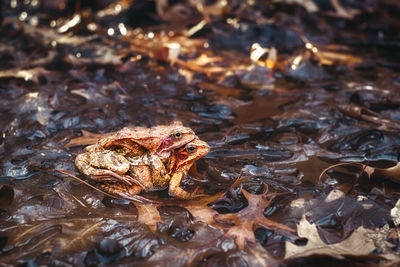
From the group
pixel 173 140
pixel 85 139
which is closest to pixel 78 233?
pixel 173 140

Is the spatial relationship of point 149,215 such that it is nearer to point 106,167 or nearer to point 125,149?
point 106,167

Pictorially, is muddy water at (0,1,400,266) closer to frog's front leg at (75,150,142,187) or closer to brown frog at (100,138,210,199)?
brown frog at (100,138,210,199)

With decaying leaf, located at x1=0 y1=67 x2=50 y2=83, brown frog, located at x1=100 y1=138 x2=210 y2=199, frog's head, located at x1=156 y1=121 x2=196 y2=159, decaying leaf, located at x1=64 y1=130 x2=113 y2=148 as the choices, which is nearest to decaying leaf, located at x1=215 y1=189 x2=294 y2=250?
brown frog, located at x1=100 y1=138 x2=210 y2=199

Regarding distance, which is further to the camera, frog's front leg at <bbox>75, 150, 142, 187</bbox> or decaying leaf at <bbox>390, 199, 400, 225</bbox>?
frog's front leg at <bbox>75, 150, 142, 187</bbox>

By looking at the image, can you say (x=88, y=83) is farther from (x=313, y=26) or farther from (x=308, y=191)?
(x=313, y=26)

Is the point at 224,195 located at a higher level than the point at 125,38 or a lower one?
lower

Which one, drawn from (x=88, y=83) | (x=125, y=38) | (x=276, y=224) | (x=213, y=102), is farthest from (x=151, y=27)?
(x=276, y=224)
